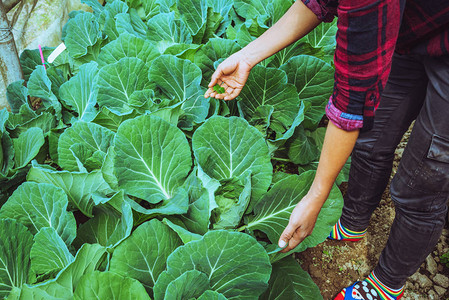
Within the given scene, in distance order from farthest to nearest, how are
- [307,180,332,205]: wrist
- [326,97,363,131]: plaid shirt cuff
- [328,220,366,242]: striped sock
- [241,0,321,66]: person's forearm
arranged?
[328,220,366,242]: striped sock < [241,0,321,66]: person's forearm < [307,180,332,205]: wrist < [326,97,363,131]: plaid shirt cuff

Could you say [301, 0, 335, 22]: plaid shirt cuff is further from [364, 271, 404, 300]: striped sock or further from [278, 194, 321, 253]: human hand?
Result: [364, 271, 404, 300]: striped sock

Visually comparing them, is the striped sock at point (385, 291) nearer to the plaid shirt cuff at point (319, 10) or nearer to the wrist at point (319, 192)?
the wrist at point (319, 192)

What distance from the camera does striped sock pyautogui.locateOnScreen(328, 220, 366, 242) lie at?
2219 mm

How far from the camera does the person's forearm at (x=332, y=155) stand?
1153mm

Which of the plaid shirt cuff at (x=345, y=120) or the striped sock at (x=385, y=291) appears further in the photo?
the striped sock at (x=385, y=291)

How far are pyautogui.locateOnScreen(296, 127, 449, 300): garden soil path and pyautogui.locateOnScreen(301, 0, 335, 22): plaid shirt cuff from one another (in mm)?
1291

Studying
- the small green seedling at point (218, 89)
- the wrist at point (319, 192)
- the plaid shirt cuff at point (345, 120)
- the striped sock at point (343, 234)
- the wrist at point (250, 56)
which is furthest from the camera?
the striped sock at point (343, 234)

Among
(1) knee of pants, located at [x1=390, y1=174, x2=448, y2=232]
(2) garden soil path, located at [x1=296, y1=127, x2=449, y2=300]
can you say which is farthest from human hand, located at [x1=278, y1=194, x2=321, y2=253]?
(2) garden soil path, located at [x1=296, y1=127, x2=449, y2=300]

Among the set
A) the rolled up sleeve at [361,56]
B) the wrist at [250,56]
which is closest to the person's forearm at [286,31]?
the wrist at [250,56]

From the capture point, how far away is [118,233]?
58.7 inches

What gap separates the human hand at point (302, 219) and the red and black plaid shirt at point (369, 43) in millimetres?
320

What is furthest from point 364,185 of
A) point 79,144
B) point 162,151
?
point 79,144

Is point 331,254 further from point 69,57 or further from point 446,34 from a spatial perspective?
point 69,57

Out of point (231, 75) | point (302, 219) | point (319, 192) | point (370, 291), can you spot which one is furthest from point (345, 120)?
point (370, 291)
